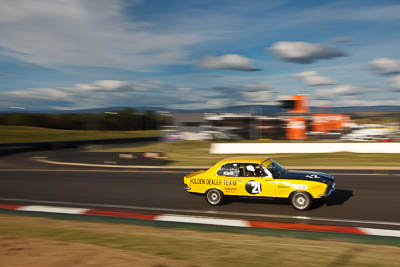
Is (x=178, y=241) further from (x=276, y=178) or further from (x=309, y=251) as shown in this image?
(x=276, y=178)

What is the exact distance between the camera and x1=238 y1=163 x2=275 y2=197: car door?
30.0ft

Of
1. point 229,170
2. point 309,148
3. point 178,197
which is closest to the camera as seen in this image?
point 229,170

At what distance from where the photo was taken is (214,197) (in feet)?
32.2

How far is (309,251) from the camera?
18.1 feet

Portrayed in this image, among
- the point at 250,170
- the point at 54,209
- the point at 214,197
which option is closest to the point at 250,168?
the point at 250,170

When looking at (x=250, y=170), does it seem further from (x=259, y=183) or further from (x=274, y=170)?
(x=274, y=170)

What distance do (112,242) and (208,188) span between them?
4.02 meters

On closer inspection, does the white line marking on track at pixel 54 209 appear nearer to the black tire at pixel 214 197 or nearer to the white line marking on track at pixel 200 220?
the white line marking on track at pixel 200 220

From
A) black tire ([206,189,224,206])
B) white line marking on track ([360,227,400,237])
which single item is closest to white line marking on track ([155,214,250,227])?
black tire ([206,189,224,206])

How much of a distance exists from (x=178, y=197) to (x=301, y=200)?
375cm

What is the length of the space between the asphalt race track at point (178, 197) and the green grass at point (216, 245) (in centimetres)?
185

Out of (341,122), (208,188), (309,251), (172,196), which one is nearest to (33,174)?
(172,196)

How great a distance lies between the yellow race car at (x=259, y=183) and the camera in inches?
345

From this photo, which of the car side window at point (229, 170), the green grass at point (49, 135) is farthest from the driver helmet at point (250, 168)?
the green grass at point (49, 135)
